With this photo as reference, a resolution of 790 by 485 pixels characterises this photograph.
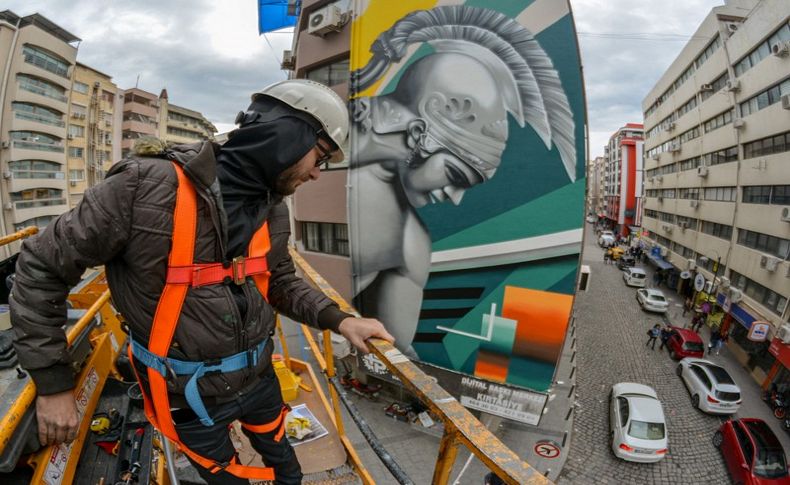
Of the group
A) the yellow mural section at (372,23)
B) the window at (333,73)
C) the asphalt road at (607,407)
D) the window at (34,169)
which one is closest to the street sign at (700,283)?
the asphalt road at (607,407)

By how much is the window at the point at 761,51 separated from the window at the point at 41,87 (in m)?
45.8

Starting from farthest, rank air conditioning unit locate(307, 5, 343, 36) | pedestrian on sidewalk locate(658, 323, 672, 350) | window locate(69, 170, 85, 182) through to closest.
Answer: window locate(69, 170, 85, 182) → pedestrian on sidewalk locate(658, 323, 672, 350) → air conditioning unit locate(307, 5, 343, 36)

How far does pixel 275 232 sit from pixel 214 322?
61cm

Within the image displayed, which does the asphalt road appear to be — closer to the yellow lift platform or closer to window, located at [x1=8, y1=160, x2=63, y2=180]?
the yellow lift platform

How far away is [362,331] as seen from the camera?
2.19 metres

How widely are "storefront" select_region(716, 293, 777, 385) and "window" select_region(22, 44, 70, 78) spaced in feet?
156

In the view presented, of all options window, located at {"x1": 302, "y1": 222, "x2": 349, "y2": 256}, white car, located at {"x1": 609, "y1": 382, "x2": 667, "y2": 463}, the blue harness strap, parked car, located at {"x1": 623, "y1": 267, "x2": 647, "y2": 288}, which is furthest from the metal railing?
parked car, located at {"x1": 623, "y1": 267, "x2": 647, "y2": 288}

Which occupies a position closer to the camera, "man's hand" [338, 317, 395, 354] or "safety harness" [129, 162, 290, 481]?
"safety harness" [129, 162, 290, 481]

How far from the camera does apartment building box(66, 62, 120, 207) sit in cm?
3575

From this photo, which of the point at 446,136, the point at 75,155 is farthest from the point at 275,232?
the point at 75,155

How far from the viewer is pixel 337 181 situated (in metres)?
14.1

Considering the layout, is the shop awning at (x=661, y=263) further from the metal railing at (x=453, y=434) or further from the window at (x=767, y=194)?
the metal railing at (x=453, y=434)

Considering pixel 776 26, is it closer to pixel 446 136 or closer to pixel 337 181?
pixel 446 136

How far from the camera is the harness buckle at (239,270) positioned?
1.89 metres
